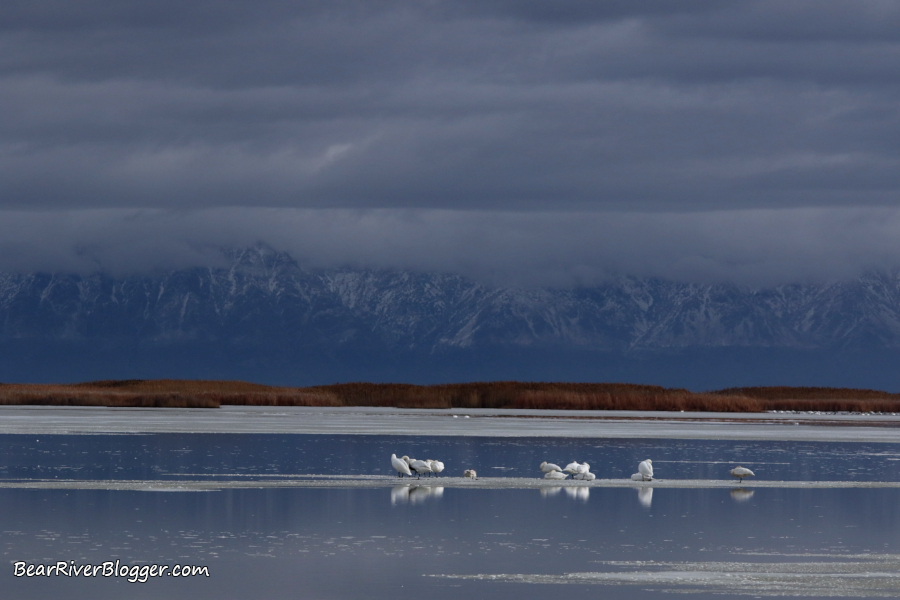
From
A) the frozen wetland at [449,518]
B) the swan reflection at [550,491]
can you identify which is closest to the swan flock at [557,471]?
the frozen wetland at [449,518]

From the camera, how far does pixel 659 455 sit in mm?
32500

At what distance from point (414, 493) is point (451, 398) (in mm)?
49006

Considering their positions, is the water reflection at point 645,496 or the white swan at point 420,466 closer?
the water reflection at point 645,496

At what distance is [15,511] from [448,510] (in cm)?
579

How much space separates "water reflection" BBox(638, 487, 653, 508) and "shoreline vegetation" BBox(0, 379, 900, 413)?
4120cm

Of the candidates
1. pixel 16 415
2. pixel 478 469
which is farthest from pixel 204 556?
pixel 16 415

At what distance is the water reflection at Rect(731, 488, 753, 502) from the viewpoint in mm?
22477

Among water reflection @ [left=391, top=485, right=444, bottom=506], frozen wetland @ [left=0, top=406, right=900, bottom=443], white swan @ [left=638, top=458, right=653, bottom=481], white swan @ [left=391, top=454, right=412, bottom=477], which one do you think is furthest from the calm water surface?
frozen wetland @ [left=0, top=406, right=900, bottom=443]

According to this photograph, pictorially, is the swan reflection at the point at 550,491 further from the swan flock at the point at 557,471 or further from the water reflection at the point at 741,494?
the water reflection at the point at 741,494

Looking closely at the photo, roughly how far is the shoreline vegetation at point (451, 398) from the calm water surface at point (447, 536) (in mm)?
37342

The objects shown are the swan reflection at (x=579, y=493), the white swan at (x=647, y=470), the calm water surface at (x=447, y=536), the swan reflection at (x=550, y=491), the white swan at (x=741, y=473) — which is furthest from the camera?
the white swan at (x=741, y=473)

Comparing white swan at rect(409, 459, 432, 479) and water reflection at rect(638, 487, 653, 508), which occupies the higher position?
white swan at rect(409, 459, 432, 479)

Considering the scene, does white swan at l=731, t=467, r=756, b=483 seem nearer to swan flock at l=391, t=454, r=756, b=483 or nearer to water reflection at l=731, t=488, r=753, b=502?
swan flock at l=391, t=454, r=756, b=483

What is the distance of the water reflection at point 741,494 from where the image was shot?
22.5m
